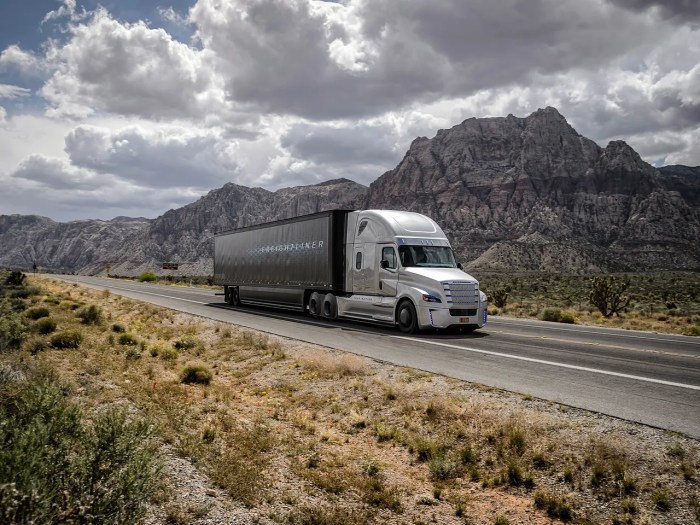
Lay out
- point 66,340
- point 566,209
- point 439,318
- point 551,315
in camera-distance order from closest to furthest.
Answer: point 66,340
point 439,318
point 551,315
point 566,209

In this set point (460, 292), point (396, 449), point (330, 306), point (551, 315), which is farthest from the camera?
point (551, 315)

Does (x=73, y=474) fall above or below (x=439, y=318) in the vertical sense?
below

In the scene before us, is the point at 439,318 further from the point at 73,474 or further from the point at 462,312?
the point at 73,474

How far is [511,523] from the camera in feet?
16.7

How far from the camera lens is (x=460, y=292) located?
52.0ft


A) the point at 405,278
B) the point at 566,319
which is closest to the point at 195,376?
the point at 405,278

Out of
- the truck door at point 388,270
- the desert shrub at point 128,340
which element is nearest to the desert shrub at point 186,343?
the desert shrub at point 128,340

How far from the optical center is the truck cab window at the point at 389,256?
17.3 metres

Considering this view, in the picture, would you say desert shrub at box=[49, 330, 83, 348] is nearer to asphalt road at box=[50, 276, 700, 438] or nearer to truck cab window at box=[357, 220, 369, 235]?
asphalt road at box=[50, 276, 700, 438]

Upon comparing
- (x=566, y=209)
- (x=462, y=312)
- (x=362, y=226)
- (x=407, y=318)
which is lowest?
(x=407, y=318)

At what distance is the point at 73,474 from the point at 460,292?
1300 centimetres

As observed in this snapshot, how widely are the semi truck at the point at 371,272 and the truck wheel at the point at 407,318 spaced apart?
3 cm

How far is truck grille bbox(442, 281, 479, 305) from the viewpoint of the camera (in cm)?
1567

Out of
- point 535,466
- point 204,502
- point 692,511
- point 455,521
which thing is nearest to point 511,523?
point 455,521
